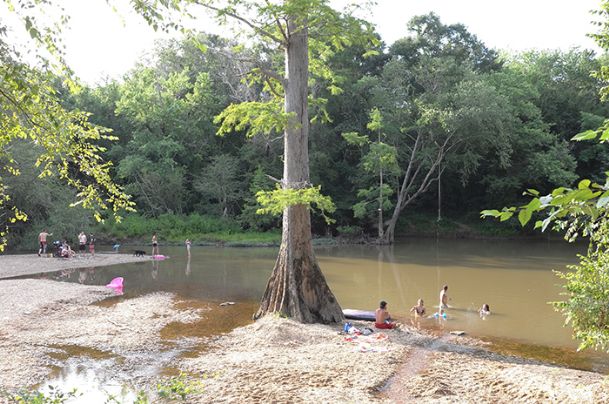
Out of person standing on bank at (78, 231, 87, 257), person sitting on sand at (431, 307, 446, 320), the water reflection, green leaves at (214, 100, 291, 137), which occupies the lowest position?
person sitting on sand at (431, 307, 446, 320)

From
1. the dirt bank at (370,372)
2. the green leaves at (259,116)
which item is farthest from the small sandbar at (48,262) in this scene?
the dirt bank at (370,372)

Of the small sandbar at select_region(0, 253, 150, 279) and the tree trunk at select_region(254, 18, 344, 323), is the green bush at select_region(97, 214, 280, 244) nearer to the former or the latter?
the small sandbar at select_region(0, 253, 150, 279)

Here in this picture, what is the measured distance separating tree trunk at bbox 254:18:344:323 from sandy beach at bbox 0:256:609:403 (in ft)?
2.10

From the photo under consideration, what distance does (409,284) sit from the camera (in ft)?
68.1

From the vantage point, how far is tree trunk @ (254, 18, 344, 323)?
1316cm

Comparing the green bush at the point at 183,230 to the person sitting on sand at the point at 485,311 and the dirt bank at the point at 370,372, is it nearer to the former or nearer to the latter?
the person sitting on sand at the point at 485,311

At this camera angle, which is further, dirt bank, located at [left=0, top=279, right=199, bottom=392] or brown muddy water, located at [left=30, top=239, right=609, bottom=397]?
brown muddy water, located at [left=30, top=239, right=609, bottom=397]

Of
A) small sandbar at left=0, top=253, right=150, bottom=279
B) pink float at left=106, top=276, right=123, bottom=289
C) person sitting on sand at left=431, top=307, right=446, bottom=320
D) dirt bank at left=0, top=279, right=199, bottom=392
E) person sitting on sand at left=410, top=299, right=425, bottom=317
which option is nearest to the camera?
dirt bank at left=0, top=279, right=199, bottom=392

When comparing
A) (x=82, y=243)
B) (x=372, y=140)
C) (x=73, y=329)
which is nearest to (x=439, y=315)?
(x=73, y=329)

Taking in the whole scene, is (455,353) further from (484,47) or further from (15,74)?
(484,47)

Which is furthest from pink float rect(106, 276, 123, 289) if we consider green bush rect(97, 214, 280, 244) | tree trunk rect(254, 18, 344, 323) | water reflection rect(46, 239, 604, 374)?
green bush rect(97, 214, 280, 244)

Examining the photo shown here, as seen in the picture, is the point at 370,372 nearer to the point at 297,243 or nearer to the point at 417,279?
the point at 297,243

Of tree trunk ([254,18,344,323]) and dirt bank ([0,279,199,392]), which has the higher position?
tree trunk ([254,18,344,323])

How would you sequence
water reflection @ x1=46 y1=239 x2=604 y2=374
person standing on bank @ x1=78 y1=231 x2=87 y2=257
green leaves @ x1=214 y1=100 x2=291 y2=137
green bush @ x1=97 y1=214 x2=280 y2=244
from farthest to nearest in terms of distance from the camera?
green bush @ x1=97 y1=214 x2=280 y2=244 → person standing on bank @ x1=78 y1=231 x2=87 y2=257 → water reflection @ x1=46 y1=239 x2=604 y2=374 → green leaves @ x1=214 y1=100 x2=291 y2=137
